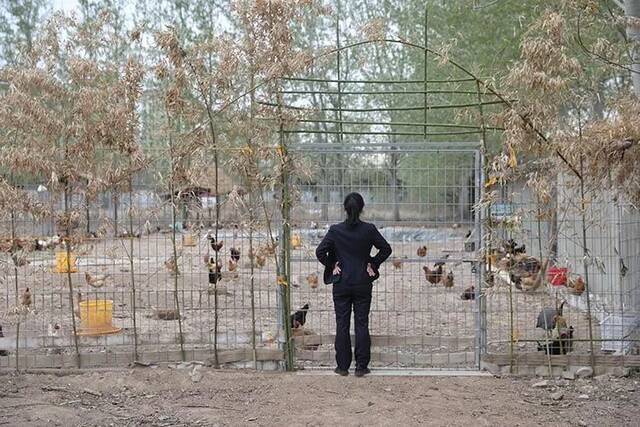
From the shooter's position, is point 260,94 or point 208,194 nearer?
point 260,94

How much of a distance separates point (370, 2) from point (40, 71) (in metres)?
24.9

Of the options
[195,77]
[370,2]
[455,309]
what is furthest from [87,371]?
[370,2]

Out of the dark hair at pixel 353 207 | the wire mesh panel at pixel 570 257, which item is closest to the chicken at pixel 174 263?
the dark hair at pixel 353 207

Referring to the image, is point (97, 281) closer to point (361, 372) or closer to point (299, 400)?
point (361, 372)

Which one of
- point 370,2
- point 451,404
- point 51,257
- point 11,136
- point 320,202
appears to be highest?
point 370,2

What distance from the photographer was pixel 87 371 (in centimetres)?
707

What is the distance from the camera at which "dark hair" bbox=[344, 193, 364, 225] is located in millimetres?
6785

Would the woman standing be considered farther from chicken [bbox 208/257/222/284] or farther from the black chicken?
the black chicken

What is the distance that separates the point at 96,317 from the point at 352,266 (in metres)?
3.48

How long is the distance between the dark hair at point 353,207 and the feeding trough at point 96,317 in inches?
126

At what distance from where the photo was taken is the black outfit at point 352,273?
677 centimetres

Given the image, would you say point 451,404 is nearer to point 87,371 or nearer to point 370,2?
point 87,371

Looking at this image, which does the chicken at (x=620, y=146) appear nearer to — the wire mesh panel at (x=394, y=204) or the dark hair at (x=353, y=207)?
the wire mesh panel at (x=394, y=204)

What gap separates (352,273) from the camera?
6.75 metres
